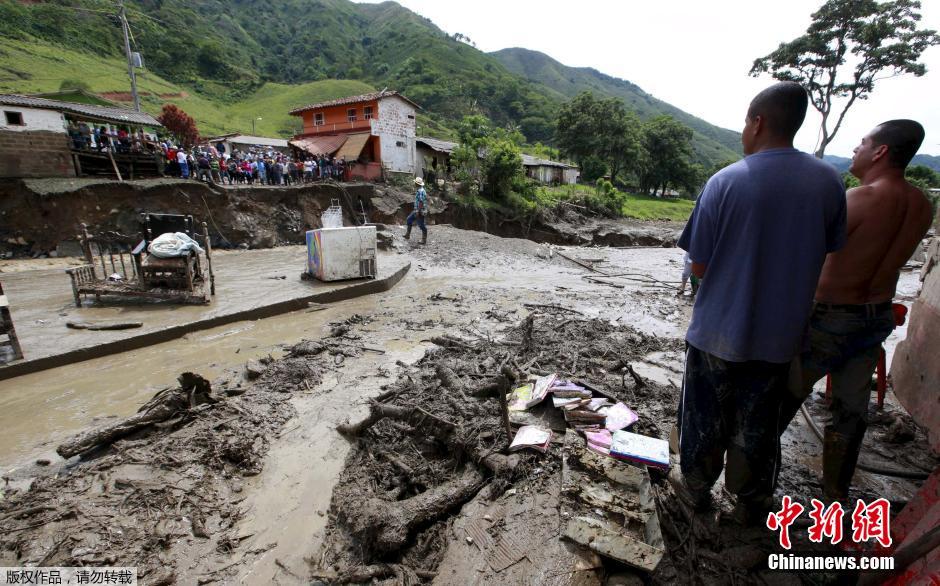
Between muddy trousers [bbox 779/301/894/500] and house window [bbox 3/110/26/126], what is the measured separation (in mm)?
21901

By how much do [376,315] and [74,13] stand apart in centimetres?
8418

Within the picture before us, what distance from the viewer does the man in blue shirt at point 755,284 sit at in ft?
6.71

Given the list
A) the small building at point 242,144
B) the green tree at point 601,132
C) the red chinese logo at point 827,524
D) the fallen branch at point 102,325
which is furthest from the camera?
the green tree at point 601,132

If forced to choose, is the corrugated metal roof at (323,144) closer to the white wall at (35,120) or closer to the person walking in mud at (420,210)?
the white wall at (35,120)

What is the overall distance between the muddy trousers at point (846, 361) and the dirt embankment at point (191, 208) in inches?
718

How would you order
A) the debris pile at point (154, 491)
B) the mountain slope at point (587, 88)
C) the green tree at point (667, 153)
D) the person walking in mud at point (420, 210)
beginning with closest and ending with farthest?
the debris pile at point (154, 491) → the person walking in mud at point (420, 210) → the green tree at point (667, 153) → the mountain slope at point (587, 88)

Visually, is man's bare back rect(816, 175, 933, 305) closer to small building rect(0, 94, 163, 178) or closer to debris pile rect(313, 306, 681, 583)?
debris pile rect(313, 306, 681, 583)

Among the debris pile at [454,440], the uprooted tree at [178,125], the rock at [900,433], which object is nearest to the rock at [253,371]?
the debris pile at [454,440]

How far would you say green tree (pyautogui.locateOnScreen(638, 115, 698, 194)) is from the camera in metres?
56.7

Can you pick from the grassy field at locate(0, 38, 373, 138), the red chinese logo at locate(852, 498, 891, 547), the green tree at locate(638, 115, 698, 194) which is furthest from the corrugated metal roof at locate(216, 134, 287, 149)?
the green tree at locate(638, 115, 698, 194)

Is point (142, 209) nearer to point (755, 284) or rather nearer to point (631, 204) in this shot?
point (755, 284)

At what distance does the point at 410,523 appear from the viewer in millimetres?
2596

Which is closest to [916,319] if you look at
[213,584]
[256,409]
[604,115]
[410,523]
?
[410,523]

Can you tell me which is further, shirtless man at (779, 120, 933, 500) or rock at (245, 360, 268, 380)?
rock at (245, 360, 268, 380)
